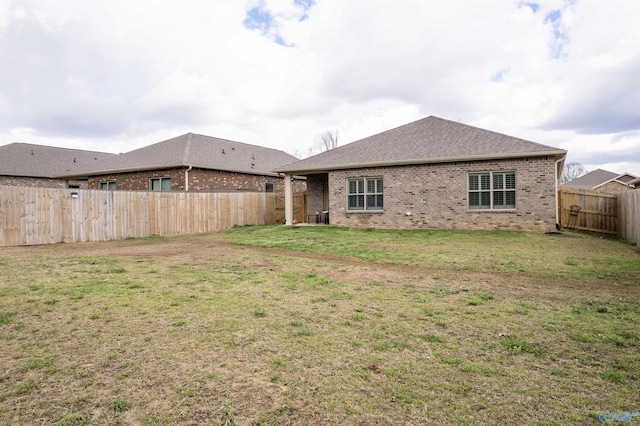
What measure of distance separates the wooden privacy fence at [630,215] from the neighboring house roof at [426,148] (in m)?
2.60

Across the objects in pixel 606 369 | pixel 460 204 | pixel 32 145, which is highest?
pixel 32 145

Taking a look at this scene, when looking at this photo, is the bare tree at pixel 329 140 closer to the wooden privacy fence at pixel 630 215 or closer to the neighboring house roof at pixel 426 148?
the neighboring house roof at pixel 426 148

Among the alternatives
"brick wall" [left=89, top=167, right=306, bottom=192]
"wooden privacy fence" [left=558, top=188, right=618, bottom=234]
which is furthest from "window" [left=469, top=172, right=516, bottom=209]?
"brick wall" [left=89, top=167, right=306, bottom=192]

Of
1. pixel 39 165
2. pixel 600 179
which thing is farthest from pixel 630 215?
pixel 39 165

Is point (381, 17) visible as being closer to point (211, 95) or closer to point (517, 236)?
point (517, 236)

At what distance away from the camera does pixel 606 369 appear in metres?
3.23

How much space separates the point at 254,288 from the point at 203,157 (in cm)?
1735

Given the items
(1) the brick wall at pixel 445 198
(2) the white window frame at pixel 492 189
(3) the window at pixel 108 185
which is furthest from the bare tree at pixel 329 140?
(2) the white window frame at pixel 492 189

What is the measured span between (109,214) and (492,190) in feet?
50.4

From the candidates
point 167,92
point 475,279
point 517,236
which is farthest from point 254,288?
point 167,92

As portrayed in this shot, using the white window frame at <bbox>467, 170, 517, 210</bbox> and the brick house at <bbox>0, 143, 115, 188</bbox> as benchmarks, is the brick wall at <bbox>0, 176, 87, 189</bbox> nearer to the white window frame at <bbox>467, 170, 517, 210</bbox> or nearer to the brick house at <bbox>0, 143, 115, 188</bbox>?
the brick house at <bbox>0, 143, 115, 188</bbox>

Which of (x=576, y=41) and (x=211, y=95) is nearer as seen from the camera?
(x=576, y=41)

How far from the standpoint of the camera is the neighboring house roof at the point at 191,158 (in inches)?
832

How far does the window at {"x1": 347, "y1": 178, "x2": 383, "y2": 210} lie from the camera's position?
17.2m
